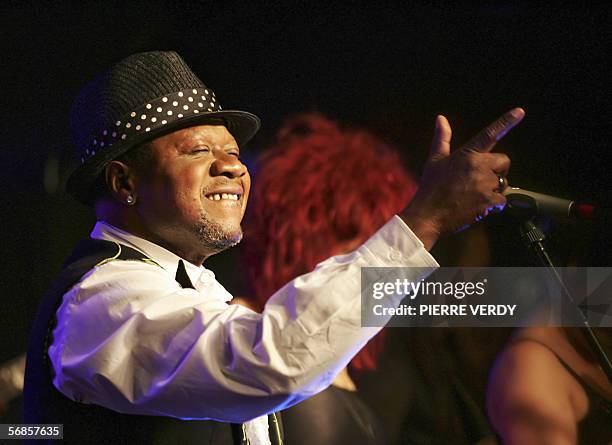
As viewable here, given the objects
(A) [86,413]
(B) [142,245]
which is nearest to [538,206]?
(B) [142,245]

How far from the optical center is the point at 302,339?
1363 mm

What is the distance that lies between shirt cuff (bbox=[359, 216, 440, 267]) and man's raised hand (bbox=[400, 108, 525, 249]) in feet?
0.05

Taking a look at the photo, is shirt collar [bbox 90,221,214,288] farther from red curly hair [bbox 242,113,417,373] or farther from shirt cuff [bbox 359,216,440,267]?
red curly hair [bbox 242,113,417,373]

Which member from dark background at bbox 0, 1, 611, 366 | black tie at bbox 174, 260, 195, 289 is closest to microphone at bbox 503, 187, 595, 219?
black tie at bbox 174, 260, 195, 289

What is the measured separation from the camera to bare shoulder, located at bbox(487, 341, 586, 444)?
8.44ft

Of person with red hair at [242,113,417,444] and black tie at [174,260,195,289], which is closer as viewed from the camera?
black tie at [174,260,195,289]

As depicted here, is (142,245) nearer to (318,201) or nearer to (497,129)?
(497,129)

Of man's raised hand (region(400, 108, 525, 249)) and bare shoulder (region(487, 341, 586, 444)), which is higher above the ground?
man's raised hand (region(400, 108, 525, 249))

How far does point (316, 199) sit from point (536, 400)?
4.03 ft

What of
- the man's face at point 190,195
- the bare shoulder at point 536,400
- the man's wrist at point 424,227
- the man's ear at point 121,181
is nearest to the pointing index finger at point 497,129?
the man's wrist at point 424,227

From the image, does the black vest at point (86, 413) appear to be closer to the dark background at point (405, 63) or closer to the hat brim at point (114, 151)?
the hat brim at point (114, 151)

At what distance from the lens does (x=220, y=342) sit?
4.59 ft

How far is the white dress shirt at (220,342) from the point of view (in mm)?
1367

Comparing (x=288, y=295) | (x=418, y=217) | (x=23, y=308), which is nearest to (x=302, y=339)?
(x=288, y=295)
